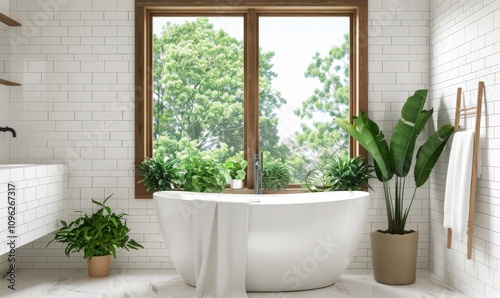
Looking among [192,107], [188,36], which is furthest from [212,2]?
[192,107]

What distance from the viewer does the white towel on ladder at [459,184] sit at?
3.61 metres

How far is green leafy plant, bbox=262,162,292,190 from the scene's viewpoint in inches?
185

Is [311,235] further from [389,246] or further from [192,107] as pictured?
[192,107]

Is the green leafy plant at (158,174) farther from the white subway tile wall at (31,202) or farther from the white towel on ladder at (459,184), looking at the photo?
the white towel on ladder at (459,184)

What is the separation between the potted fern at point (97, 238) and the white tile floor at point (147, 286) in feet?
0.46

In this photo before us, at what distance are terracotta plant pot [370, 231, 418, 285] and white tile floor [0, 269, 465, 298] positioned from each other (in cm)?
8

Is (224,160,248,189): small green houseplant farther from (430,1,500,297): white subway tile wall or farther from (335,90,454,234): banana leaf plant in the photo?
(430,1,500,297): white subway tile wall

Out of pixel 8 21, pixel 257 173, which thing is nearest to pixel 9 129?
pixel 8 21

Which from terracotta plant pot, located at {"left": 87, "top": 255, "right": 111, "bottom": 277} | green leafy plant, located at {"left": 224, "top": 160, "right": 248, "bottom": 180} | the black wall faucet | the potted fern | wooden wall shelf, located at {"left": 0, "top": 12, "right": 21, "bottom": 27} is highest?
wooden wall shelf, located at {"left": 0, "top": 12, "right": 21, "bottom": 27}

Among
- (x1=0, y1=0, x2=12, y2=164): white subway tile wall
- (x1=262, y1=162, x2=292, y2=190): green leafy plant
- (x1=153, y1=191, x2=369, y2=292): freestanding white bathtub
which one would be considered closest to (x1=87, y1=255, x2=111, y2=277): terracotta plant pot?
(x1=153, y1=191, x2=369, y2=292): freestanding white bathtub

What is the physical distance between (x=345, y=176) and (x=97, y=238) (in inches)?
87.0

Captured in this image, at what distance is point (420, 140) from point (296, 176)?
1173 millimetres

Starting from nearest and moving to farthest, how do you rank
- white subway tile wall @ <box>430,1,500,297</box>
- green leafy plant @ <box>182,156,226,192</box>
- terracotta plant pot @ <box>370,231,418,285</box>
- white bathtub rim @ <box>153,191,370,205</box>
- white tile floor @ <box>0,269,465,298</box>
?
white subway tile wall @ <box>430,1,500,297</box> → white tile floor @ <box>0,269,465,298</box> → terracotta plant pot @ <box>370,231,418,285</box> → white bathtub rim @ <box>153,191,370,205</box> → green leafy plant @ <box>182,156,226,192</box>

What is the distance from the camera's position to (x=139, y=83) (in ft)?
15.5
